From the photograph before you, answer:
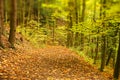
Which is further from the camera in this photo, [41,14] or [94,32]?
[41,14]

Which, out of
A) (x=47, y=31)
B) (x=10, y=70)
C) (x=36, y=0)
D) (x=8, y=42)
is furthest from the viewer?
(x=36, y=0)

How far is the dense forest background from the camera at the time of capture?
1379 cm

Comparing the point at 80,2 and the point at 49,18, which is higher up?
the point at 80,2

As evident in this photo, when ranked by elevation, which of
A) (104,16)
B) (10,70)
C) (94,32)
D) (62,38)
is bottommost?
(62,38)

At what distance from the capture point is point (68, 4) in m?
27.8

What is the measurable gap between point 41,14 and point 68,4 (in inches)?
470

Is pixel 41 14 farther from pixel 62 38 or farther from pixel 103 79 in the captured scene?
pixel 103 79

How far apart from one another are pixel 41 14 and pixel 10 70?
1181 inches

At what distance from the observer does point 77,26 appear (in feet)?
56.0

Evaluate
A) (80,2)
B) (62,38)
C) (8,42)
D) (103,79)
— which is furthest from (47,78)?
(62,38)

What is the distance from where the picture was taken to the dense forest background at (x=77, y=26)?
1379 centimetres

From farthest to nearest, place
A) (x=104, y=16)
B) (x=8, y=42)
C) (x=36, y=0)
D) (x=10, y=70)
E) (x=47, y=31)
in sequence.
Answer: (x=36, y=0)
(x=47, y=31)
(x=8, y=42)
(x=104, y=16)
(x=10, y=70)

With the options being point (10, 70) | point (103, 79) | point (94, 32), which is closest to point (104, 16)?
point (94, 32)

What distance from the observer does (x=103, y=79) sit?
11.6 metres
